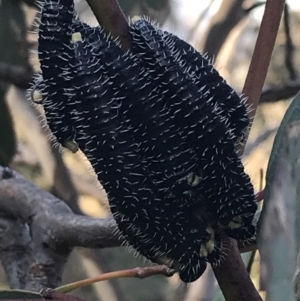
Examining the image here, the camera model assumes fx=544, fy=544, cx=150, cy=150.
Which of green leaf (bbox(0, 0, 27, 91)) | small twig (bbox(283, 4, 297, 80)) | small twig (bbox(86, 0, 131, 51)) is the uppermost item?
small twig (bbox(86, 0, 131, 51))

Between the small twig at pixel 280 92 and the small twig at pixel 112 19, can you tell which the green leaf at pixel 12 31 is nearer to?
the small twig at pixel 280 92

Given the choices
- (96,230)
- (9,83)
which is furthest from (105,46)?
(9,83)

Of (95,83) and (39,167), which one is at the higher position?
(95,83)

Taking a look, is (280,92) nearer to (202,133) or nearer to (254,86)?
(254,86)

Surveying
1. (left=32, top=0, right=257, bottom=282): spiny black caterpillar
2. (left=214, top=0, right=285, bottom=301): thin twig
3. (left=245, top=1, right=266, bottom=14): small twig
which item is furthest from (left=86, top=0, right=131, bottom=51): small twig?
(left=245, top=1, right=266, bottom=14): small twig

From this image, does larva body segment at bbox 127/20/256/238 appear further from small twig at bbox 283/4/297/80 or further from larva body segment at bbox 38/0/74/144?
small twig at bbox 283/4/297/80

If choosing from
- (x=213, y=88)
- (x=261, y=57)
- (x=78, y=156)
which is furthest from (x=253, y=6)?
(x=213, y=88)

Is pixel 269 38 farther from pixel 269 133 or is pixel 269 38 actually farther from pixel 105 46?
pixel 269 133

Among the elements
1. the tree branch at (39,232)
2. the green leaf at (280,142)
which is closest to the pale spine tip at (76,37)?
the green leaf at (280,142)
